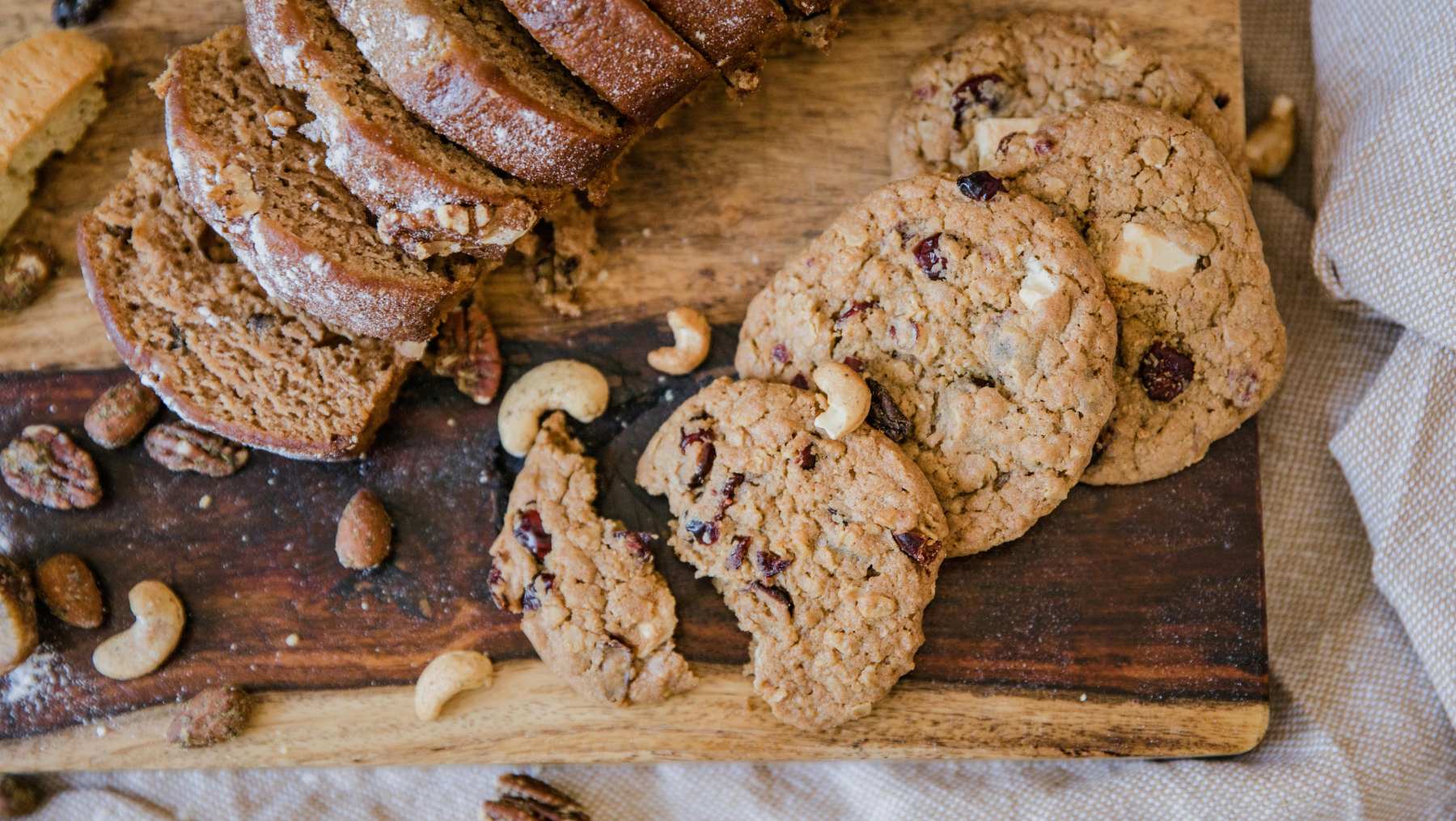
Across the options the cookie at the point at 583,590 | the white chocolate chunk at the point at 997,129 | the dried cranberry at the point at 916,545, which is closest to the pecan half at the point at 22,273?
the cookie at the point at 583,590

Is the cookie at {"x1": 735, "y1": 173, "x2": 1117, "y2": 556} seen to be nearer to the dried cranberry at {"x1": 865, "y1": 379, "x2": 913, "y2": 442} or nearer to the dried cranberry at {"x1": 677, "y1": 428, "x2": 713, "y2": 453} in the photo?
the dried cranberry at {"x1": 865, "y1": 379, "x2": 913, "y2": 442}

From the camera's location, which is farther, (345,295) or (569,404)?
(569,404)

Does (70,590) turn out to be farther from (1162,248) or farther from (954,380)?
(1162,248)

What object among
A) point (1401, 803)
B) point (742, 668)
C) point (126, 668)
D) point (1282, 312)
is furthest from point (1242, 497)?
point (126, 668)

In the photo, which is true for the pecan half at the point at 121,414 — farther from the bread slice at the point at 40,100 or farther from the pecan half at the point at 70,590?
the bread slice at the point at 40,100

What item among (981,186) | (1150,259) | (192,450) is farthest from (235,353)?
(1150,259)

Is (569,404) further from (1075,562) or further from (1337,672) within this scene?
(1337,672)
